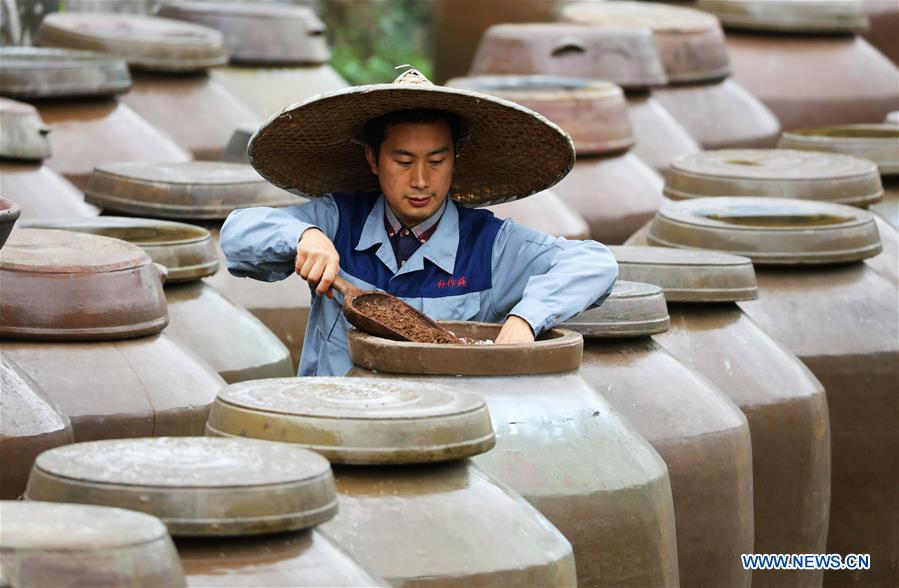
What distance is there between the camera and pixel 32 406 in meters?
2.96

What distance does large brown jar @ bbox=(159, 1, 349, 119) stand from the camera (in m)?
8.15

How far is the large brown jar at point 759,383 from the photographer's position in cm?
429

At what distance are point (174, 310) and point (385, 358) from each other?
136cm

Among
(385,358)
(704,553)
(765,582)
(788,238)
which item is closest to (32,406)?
(385,358)

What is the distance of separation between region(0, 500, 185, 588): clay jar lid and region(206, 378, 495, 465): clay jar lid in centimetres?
52

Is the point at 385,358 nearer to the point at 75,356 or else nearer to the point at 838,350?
the point at 75,356

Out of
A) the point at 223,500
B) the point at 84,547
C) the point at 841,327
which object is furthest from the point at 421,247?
the point at 841,327

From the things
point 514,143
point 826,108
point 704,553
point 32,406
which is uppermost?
point 514,143

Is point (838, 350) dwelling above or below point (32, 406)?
below

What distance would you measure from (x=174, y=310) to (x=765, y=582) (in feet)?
5.16

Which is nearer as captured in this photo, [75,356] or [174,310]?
[75,356]

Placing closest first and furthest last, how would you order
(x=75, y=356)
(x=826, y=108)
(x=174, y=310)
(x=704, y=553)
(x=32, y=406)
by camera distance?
1. (x=32, y=406)
2. (x=75, y=356)
3. (x=704, y=553)
4. (x=174, y=310)
5. (x=826, y=108)

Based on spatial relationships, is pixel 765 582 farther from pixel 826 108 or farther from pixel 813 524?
pixel 826 108

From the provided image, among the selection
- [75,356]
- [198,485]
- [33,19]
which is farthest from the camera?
[33,19]
